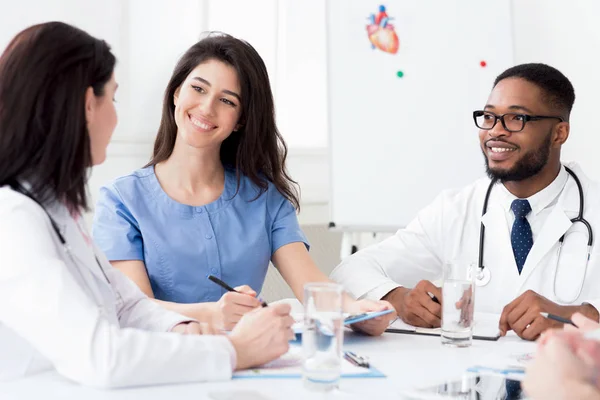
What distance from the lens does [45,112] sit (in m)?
1.25

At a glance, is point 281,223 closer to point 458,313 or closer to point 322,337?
point 458,313

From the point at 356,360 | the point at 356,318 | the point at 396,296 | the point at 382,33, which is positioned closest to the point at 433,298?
the point at 396,296

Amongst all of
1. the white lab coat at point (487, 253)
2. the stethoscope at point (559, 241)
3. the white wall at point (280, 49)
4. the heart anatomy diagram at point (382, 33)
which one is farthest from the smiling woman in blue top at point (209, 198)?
the heart anatomy diagram at point (382, 33)

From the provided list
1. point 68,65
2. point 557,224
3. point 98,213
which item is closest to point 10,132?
point 68,65

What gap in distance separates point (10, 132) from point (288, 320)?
1.91 ft

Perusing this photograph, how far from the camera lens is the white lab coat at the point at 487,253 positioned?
2.06 metres

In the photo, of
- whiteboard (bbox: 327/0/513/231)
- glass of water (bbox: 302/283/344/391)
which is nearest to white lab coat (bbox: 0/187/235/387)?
glass of water (bbox: 302/283/344/391)

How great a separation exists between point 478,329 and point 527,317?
5.0 inches

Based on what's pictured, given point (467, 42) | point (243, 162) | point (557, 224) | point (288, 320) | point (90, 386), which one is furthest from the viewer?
point (467, 42)

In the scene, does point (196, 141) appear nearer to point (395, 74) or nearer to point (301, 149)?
point (395, 74)

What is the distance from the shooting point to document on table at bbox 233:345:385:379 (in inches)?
50.0

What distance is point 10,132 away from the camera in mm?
1225

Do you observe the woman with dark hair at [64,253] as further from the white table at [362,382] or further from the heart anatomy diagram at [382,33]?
the heart anatomy diagram at [382,33]

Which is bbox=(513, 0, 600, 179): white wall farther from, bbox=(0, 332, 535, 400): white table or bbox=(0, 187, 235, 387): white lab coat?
bbox=(0, 187, 235, 387): white lab coat
